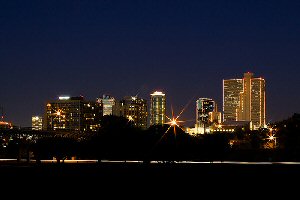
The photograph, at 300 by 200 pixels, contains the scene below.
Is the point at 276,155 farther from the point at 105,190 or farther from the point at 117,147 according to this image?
Answer: the point at 105,190

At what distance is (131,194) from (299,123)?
75480 millimetres

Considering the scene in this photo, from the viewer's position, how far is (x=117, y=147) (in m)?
63.0

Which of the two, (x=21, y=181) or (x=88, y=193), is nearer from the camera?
(x=88, y=193)

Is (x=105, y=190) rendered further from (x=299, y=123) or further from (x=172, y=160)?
(x=299, y=123)

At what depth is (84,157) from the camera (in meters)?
71.1

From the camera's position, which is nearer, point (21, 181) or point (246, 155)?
point (21, 181)

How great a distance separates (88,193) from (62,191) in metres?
1.69

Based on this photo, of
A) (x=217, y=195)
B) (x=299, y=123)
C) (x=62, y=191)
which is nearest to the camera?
(x=217, y=195)

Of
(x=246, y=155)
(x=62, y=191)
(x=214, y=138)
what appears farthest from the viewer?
(x=246, y=155)

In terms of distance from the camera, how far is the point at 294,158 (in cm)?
7050

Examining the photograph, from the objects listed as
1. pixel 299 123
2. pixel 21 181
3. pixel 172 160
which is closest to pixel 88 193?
pixel 21 181

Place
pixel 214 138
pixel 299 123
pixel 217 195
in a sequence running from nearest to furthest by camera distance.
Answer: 1. pixel 217 195
2. pixel 214 138
3. pixel 299 123

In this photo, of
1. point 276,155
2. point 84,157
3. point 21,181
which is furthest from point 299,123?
point 21,181

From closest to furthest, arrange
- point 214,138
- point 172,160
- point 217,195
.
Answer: point 217,195, point 172,160, point 214,138
